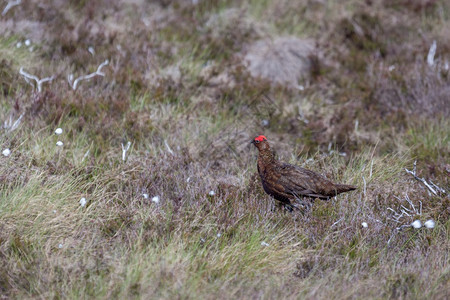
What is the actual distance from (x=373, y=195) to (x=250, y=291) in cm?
190

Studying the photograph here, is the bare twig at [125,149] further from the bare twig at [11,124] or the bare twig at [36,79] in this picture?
the bare twig at [36,79]

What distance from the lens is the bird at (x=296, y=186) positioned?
4508 mm

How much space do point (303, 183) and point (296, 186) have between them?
2.8 inches

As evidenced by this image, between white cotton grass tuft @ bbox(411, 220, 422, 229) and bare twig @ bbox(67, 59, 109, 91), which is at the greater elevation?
white cotton grass tuft @ bbox(411, 220, 422, 229)

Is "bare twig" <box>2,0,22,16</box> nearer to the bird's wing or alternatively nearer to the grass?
the grass

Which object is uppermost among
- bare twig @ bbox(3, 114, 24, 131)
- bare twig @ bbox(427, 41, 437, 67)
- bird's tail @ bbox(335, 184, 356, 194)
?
bird's tail @ bbox(335, 184, 356, 194)

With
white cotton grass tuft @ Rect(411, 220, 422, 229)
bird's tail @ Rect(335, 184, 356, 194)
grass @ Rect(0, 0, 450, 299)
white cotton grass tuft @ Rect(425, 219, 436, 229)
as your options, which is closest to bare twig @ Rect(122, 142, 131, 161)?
grass @ Rect(0, 0, 450, 299)

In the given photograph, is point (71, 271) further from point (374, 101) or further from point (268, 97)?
point (374, 101)

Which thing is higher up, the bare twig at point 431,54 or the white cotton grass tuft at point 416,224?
the white cotton grass tuft at point 416,224

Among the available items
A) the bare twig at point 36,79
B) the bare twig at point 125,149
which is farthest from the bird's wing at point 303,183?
the bare twig at point 36,79

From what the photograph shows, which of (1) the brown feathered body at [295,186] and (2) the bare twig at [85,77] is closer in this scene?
(1) the brown feathered body at [295,186]

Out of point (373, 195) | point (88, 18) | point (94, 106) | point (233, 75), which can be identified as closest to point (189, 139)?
point (94, 106)

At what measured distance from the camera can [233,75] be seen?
705 centimetres

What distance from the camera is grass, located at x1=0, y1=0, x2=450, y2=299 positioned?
11.9 ft
